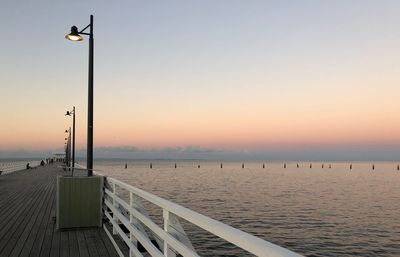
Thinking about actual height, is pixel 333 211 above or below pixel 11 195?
below

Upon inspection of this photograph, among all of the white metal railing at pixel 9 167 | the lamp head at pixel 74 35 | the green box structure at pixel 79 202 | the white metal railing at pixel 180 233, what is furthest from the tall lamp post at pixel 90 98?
the white metal railing at pixel 9 167

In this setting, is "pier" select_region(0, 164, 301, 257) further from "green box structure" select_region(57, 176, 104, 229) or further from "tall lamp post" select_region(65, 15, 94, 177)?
"tall lamp post" select_region(65, 15, 94, 177)

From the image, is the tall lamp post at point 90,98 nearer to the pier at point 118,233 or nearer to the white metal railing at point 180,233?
the pier at point 118,233

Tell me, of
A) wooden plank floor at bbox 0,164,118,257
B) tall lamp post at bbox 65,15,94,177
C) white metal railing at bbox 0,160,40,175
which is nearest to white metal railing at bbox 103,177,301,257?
wooden plank floor at bbox 0,164,118,257

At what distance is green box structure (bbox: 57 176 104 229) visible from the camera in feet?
29.1

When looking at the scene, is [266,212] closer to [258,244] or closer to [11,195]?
[11,195]

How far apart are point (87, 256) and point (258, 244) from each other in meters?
5.35

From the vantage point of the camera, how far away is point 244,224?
889 inches

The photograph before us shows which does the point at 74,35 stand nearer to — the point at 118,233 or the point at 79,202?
the point at 79,202

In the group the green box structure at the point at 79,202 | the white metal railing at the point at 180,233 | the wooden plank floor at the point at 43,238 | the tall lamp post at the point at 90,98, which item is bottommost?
the wooden plank floor at the point at 43,238

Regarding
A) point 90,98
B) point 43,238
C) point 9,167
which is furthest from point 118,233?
point 9,167

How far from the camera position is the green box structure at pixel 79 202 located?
8867 millimetres

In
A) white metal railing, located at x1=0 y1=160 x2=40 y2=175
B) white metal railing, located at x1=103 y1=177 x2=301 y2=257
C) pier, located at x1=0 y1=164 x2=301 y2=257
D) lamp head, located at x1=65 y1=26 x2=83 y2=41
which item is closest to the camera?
white metal railing, located at x1=103 y1=177 x2=301 y2=257

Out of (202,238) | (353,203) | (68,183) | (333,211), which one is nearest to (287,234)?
(202,238)
